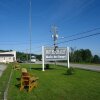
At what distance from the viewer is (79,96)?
12188 millimetres

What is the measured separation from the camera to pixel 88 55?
116 meters

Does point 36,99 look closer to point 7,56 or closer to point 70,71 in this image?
point 70,71

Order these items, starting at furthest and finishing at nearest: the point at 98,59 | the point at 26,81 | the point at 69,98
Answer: the point at 98,59, the point at 26,81, the point at 69,98

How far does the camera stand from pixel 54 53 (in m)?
41.2

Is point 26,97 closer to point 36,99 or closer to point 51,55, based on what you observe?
point 36,99

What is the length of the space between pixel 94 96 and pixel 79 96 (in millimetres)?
665

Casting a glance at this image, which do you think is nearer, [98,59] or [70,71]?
[70,71]

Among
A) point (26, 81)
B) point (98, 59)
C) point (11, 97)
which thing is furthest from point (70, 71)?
point (98, 59)

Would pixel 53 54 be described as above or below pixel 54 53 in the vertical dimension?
below

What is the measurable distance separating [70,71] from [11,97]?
1599cm

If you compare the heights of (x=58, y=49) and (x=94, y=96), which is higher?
(x=58, y=49)

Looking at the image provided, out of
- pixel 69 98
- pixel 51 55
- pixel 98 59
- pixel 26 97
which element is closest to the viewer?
pixel 69 98

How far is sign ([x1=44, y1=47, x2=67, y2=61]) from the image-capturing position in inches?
1622

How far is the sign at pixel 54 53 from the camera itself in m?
41.2
